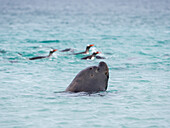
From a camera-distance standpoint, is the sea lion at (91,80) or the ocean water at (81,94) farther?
the sea lion at (91,80)

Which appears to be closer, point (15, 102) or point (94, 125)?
point (94, 125)

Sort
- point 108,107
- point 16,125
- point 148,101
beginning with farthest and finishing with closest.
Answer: point 148,101
point 108,107
point 16,125

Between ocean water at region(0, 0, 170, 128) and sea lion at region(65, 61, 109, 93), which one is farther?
sea lion at region(65, 61, 109, 93)

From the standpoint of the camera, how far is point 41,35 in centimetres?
3356

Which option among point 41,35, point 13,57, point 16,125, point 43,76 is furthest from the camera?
point 41,35

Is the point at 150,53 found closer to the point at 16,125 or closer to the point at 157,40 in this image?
the point at 157,40

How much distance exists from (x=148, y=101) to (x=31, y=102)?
128 inches

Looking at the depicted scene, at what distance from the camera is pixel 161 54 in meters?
21.9

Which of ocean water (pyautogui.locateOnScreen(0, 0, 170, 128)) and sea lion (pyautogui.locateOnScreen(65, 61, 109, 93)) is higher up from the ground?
sea lion (pyautogui.locateOnScreen(65, 61, 109, 93))

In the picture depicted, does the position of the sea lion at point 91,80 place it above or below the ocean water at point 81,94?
above

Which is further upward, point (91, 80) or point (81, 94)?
point (91, 80)

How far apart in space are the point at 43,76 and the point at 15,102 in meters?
4.40

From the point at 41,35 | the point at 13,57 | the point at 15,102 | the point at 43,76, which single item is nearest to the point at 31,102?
the point at 15,102

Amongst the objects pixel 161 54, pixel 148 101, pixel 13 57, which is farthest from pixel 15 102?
pixel 161 54
